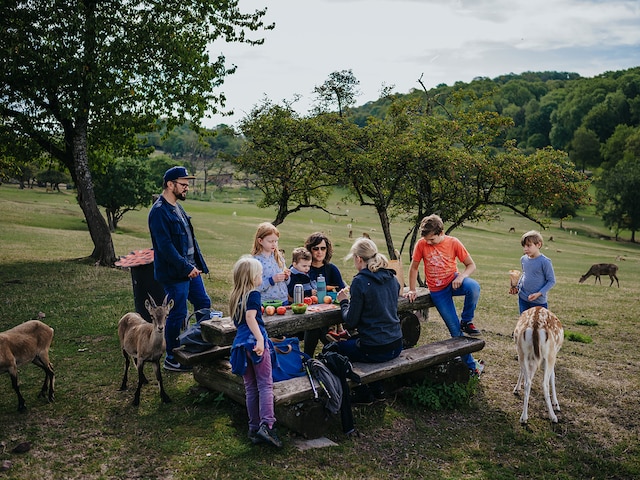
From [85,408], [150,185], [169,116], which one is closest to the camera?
[85,408]

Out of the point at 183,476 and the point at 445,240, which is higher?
the point at 445,240

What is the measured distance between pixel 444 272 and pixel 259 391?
3822 millimetres

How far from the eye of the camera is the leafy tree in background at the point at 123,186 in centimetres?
3659

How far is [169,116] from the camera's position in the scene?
19281 millimetres

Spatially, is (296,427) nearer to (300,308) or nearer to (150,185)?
(300,308)

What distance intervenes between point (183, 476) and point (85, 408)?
2326mm

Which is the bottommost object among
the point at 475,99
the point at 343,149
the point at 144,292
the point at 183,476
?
the point at 183,476

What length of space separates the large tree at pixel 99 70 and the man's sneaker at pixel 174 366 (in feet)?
37.6

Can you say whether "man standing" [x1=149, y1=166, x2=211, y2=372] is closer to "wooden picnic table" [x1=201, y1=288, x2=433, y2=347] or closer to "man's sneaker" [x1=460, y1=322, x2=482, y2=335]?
"wooden picnic table" [x1=201, y1=288, x2=433, y2=347]

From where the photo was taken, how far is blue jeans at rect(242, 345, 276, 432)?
5.98 m

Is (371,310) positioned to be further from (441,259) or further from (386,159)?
(386,159)

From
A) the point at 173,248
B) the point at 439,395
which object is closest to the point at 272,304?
the point at 173,248

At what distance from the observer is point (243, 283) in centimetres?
609

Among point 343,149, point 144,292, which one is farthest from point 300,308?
point 343,149
